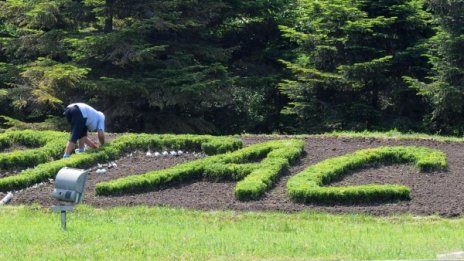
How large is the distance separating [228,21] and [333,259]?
18173 mm

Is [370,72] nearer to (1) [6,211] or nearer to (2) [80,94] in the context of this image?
(2) [80,94]

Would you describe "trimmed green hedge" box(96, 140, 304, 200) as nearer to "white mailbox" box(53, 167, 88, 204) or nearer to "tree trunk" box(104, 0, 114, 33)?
"white mailbox" box(53, 167, 88, 204)

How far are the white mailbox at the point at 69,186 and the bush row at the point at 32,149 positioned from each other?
565 centimetres

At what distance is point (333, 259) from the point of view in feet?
30.0

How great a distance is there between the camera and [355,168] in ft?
49.7

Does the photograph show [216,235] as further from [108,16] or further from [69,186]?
[108,16]

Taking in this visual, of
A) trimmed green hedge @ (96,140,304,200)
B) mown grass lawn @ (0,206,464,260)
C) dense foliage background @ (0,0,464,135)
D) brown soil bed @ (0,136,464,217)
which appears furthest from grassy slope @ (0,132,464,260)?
dense foliage background @ (0,0,464,135)

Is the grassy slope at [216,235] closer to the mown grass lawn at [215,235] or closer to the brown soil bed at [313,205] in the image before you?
the mown grass lawn at [215,235]

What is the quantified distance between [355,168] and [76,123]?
539cm

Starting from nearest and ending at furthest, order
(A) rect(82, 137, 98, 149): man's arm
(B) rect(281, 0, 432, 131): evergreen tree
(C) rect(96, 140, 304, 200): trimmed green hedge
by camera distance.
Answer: (C) rect(96, 140, 304, 200): trimmed green hedge
(A) rect(82, 137, 98, 149): man's arm
(B) rect(281, 0, 432, 131): evergreen tree

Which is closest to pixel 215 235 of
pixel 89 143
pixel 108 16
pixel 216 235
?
pixel 216 235

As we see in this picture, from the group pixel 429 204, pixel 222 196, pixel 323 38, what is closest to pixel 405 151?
pixel 429 204

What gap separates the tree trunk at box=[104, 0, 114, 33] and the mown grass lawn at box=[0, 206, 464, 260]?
10440 millimetres

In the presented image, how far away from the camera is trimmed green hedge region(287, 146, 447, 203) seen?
1339cm
